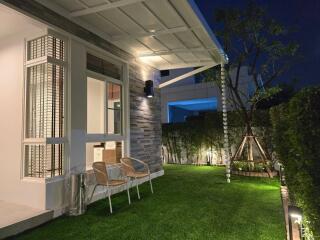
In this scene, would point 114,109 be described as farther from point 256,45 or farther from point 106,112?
point 256,45

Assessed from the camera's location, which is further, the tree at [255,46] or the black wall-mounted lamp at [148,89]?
the tree at [255,46]

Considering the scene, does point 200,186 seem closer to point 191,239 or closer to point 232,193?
point 232,193

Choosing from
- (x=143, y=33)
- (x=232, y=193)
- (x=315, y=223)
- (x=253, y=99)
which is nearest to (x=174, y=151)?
(x=253, y=99)

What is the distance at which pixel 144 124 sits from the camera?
6711 millimetres

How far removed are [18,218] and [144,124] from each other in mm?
3901

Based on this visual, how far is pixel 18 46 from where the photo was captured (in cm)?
421

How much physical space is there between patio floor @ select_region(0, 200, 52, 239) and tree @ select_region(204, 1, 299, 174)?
590 cm

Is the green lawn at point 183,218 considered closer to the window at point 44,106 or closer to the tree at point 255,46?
the window at point 44,106

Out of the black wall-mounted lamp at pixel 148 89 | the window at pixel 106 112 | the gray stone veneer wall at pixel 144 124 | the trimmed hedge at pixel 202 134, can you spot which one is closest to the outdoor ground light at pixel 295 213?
the window at pixel 106 112

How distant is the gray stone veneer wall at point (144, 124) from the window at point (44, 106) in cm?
216

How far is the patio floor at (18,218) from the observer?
3121 mm

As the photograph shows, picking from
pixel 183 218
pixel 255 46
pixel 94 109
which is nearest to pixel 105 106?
pixel 94 109

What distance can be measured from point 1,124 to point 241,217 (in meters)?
4.37

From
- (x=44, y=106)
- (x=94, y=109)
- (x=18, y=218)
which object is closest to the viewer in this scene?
(x=18, y=218)
